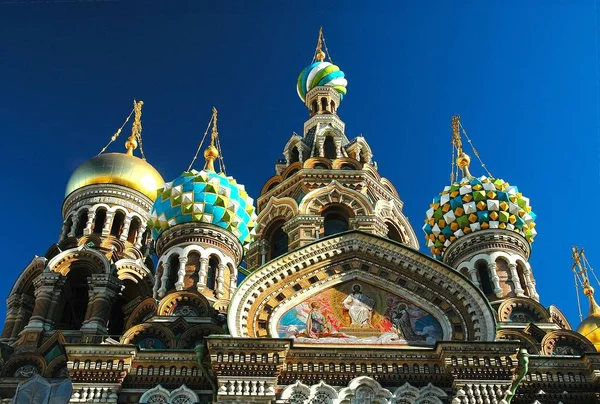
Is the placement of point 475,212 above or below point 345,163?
below

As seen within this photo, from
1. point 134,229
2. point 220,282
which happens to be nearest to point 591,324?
point 220,282

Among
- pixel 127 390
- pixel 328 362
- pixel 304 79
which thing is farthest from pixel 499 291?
pixel 304 79

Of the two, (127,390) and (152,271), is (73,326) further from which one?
(127,390)

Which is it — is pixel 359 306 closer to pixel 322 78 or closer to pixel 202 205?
pixel 202 205

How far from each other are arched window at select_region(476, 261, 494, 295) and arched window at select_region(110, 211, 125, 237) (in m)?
7.76

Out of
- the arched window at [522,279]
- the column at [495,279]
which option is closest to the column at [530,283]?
the arched window at [522,279]

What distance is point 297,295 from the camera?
33.0ft

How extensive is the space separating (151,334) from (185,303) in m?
0.99

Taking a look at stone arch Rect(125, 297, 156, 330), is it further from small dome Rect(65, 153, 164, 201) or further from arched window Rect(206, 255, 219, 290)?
small dome Rect(65, 153, 164, 201)

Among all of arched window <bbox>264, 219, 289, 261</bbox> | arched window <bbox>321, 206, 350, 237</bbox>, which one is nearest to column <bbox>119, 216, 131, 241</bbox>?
arched window <bbox>264, 219, 289, 261</bbox>

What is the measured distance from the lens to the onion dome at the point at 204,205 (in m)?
12.9

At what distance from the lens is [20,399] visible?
29.3 ft

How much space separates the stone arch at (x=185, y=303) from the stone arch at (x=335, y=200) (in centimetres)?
334

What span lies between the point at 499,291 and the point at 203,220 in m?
5.37
